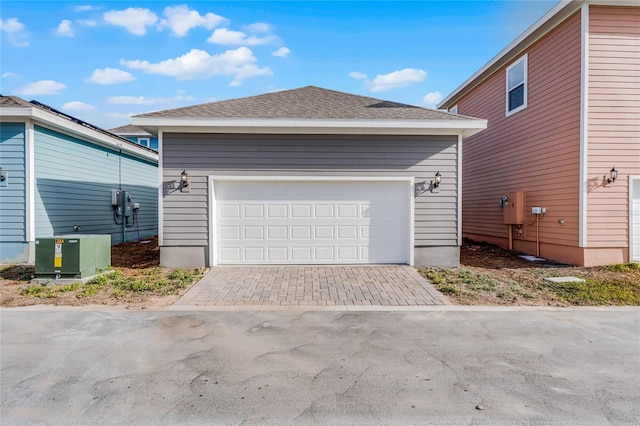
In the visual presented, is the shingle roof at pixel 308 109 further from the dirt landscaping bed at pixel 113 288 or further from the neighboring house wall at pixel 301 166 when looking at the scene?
the dirt landscaping bed at pixel 113 288

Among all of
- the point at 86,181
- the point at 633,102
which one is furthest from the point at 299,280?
the point at 633,102

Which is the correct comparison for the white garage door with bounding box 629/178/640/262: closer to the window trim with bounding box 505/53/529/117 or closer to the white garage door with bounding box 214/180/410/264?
the window trim with bounding box 505/53/529/117

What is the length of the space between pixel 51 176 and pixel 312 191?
6.74 meters

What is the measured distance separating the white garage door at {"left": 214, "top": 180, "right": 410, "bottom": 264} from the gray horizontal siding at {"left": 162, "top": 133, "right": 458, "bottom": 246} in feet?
1.08

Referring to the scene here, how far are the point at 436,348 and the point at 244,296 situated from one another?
3413mm

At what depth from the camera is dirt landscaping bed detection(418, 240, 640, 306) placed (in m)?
6.16

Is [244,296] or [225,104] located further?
[225,104]

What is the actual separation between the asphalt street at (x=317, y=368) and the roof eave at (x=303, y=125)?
14.3 feet

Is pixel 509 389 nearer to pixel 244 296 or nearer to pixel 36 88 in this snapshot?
pixel 244 296

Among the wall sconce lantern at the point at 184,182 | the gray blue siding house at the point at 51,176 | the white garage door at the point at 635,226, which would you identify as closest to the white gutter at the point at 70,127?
the gray blue siding house at the point at 51,176

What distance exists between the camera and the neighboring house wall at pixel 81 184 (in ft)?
30.4

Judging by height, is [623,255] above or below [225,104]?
below

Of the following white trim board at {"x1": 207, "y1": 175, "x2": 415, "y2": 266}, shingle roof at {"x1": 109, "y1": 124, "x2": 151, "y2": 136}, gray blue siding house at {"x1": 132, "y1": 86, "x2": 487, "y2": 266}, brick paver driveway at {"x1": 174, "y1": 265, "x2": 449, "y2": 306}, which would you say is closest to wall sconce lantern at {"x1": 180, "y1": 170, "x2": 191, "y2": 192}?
gray blue siding house at {"x1": 132, "y1": 86, "x2": 487, "y2": 266}

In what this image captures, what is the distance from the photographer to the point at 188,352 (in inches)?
156
